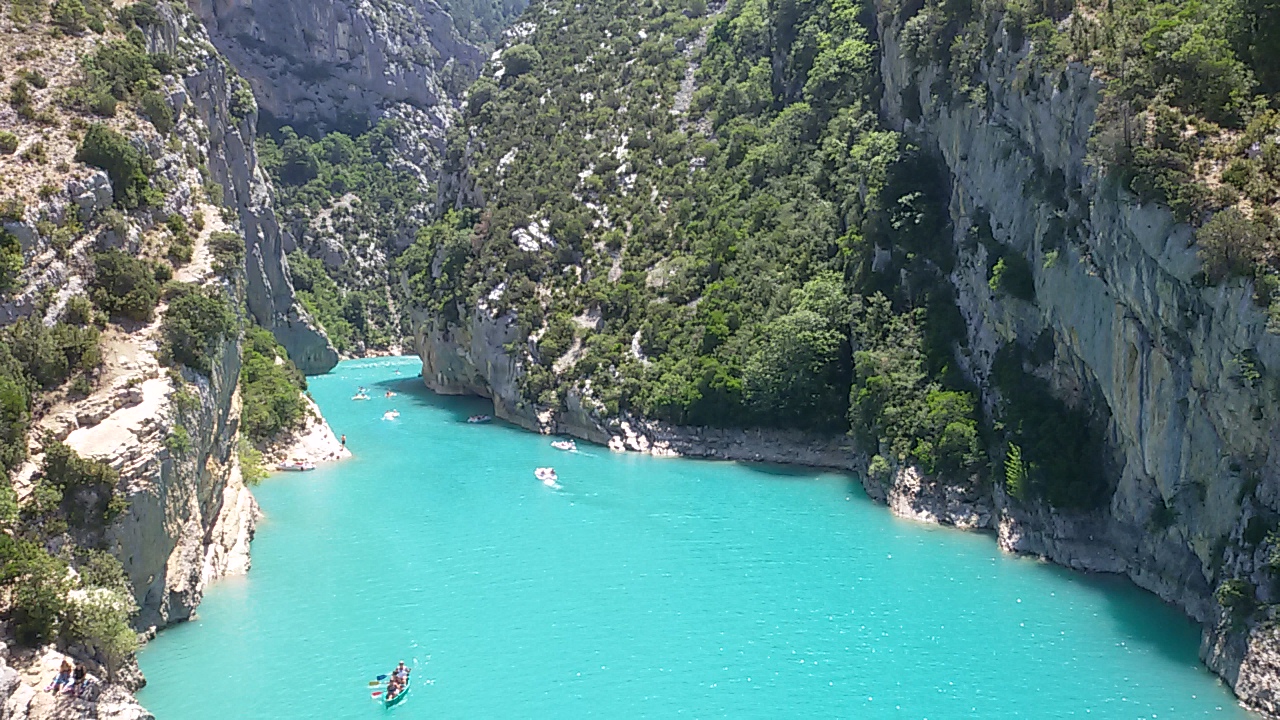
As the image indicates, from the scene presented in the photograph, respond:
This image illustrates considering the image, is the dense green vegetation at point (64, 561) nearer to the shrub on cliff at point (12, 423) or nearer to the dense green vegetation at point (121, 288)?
the shrub on cliff at point (12, 423)

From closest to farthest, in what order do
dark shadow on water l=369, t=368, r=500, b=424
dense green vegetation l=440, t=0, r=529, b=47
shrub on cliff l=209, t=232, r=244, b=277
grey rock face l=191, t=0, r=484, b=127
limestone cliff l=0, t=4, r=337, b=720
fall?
limestone cliff l=0, t=4, r=337, b=720, shrub on cliff l=209, t=232, r=244, b=277, dark shadow on water l=369, t=368, r=500, b=424, grey rock face l=191, t=0, r=484, b=127, dense green vegetation l=440, t=0, r=529, b=47

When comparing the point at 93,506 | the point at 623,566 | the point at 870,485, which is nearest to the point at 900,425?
the point at 870,485

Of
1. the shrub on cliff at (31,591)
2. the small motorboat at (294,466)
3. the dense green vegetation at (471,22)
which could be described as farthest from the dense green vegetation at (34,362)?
the dense green vegetation at (471,22)

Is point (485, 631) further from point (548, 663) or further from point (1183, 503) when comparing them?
point (1183, 503)

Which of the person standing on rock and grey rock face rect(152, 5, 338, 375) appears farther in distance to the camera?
grey rock face rect(152, 5, 338, 375)

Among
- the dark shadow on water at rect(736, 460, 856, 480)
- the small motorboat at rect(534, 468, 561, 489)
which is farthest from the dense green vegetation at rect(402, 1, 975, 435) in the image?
the small motorboat at rect(534, 468, 561, 489)

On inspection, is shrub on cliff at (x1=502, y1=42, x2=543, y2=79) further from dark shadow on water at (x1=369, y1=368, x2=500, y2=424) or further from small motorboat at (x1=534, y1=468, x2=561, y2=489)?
small motorboat at (x1=534, y1=468, x2=561, y2=489)
